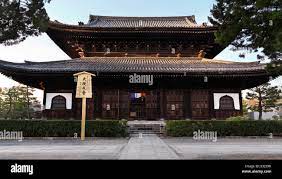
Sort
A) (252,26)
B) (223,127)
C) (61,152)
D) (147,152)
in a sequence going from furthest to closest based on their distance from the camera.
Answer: (223,127)
(61,152)
(147,152)
(252,26)

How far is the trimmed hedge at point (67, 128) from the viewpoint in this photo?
63.6 feet

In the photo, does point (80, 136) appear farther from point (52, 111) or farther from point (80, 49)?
point (80, 49)

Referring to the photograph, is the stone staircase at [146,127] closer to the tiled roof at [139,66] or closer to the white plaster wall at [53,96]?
the tiled roof at [139,66]

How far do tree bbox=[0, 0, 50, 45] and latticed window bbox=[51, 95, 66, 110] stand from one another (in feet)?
39.8

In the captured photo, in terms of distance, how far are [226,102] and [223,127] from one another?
18.6ft

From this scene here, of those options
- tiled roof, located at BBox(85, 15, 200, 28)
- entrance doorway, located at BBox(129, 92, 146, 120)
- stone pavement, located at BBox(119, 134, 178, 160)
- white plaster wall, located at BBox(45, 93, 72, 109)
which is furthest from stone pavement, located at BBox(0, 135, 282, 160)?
tiled roof, located at BBox(85, 15, 200, 28)

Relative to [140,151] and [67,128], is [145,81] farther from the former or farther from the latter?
[140,151]

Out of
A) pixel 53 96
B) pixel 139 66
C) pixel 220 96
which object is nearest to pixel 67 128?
pixel 53 96

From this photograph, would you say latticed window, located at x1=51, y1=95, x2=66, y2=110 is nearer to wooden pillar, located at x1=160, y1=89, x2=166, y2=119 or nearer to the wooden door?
wooden pillar, located at x1=160, y1=89, x2=166, y2=119

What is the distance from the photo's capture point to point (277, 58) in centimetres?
1103

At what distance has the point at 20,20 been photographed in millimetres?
12953

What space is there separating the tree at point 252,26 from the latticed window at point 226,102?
13.8m

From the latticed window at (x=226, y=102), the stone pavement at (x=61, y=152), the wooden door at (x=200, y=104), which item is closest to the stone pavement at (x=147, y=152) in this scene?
the stone pavement at (x=61, y=152)
